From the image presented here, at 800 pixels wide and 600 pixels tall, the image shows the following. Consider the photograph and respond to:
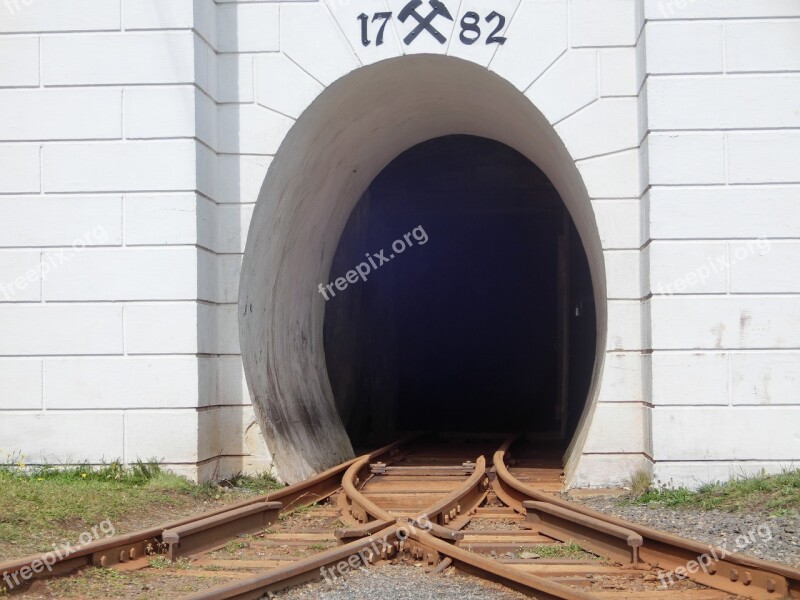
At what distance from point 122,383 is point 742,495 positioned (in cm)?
481

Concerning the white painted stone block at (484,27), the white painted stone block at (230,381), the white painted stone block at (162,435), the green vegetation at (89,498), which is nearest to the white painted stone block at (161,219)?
the white painted stone block at (230,381)

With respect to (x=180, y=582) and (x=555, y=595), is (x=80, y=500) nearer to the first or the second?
(x=180, y=582)

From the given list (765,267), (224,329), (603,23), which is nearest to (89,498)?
(224,329)

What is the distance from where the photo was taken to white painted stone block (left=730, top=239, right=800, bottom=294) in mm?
7273

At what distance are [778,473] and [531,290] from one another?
1001 cm

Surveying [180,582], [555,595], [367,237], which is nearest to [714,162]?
[555,595]

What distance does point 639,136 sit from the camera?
→ 7914 millimetres

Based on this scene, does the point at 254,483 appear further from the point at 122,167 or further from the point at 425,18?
the point at 425,18

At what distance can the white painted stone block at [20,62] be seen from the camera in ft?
26.0

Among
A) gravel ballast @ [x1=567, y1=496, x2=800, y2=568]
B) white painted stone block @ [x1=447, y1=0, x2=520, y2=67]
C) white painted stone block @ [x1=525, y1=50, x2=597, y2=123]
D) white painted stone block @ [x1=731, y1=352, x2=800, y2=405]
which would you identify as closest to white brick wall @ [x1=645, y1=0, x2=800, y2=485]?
white painted stone block @ [x1=731, y1=352, x2=800, y2=405]

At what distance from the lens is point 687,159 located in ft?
24.4

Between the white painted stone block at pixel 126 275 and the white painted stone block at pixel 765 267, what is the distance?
14.0 feet

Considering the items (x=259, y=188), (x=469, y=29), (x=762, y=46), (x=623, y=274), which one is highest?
(x=469, y=29)

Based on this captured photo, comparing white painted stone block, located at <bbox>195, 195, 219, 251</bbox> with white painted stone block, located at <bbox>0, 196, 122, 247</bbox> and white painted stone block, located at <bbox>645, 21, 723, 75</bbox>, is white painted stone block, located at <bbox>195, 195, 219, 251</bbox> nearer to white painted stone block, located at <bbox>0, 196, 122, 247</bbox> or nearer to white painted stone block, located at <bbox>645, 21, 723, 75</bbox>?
white painted stone block, located at <bbox>0, 196, 122, 247</bbox>
